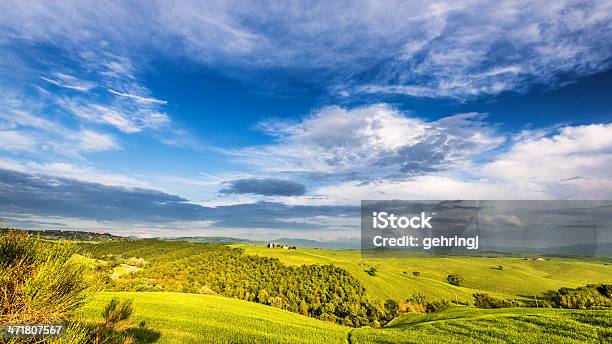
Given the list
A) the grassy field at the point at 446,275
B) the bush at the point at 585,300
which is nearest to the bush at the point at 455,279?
the grassy field at the point at 446,275

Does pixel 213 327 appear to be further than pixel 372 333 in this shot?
No

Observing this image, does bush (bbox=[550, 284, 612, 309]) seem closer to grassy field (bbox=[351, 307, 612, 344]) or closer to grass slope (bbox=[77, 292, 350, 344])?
grassy field (bbox=[351, 307, 612, 344])

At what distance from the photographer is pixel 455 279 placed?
133 metres

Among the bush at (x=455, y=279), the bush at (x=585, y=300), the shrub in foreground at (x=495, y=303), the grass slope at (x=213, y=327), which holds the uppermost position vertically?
the grass slope at (x=213, y=327)

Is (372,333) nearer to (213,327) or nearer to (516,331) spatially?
(516,331)

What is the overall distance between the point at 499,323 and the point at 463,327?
202 centimetres

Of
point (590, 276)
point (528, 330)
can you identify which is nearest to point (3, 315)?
point (528, 330)

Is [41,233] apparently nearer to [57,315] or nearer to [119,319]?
[57,315]

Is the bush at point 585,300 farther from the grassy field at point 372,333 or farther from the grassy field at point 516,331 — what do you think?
the grassy field at point 372,333

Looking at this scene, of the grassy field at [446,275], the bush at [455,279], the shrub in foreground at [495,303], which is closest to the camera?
the shrub in foreground at [495,303]

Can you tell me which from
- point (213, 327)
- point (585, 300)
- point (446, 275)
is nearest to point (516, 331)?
point (213, 327)

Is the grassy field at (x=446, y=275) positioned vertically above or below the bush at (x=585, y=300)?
below

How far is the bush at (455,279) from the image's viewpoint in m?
130

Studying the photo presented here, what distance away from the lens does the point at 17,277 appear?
21.0ft
